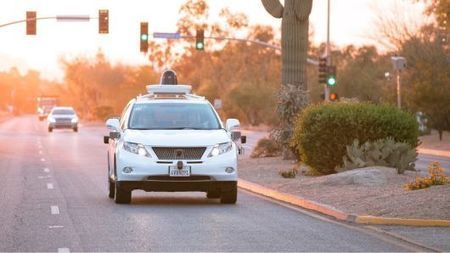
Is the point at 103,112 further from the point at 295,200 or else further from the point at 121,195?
the point at 121,195

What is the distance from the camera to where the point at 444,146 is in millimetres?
56312

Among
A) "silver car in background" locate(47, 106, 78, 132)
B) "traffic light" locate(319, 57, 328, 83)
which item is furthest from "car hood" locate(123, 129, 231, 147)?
"silver car in background" locate(47, 106, 78, 132)

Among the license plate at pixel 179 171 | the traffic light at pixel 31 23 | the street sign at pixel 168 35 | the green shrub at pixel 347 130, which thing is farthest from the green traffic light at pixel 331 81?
the license plate at pixel 179 171

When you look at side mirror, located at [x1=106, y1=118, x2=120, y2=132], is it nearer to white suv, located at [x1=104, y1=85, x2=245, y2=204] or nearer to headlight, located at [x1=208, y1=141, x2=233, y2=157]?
white suv, located at [x1=104, y1=85, x2=245, y2=204]

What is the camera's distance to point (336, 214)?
19266mm

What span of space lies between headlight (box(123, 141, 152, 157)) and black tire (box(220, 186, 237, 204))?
1555mm

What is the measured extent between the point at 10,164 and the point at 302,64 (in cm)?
937

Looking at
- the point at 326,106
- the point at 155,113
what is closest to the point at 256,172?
the point at 326,106

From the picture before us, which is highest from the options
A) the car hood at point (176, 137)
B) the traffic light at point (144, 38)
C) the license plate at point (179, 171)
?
the traffic light at point (144, 38)

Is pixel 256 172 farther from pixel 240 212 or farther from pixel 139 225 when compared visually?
pixel 139 225

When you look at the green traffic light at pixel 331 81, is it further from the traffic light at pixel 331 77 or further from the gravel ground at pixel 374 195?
the gravel ground at pixel 374 195

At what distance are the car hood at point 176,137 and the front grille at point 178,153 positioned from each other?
2.9 inches

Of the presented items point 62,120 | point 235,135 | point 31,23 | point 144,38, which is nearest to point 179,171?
point 235,135

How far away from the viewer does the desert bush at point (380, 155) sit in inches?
1065
